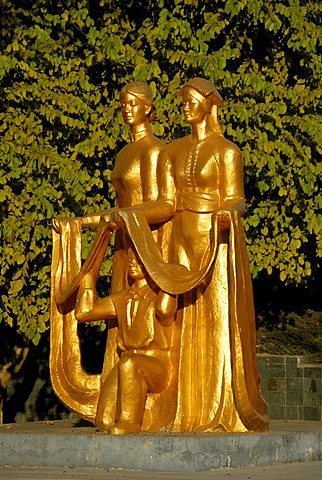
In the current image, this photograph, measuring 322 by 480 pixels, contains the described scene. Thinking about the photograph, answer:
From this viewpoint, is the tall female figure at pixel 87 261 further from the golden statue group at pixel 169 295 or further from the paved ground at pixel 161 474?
the paved ground at pixel 161 474

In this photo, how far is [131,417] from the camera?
14883 mm

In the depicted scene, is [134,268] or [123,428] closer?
[123,428]

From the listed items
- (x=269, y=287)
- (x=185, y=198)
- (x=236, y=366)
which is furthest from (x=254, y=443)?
(x=269, y=287)

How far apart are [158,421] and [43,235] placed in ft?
17.3

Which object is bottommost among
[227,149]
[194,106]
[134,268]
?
[134,268]

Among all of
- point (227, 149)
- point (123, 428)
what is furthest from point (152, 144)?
point (123, 428)

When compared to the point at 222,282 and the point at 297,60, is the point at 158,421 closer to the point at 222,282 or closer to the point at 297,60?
the point at 222,282

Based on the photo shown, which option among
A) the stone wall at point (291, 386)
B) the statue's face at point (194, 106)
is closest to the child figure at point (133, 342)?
the statue's face at point (194, 106)

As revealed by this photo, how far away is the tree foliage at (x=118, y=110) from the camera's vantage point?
20.1m

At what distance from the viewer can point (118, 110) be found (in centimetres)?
2020

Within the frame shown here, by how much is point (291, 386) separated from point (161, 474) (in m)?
8.80

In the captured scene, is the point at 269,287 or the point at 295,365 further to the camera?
the point at 269,287

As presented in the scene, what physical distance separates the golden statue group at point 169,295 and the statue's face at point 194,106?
12 mm

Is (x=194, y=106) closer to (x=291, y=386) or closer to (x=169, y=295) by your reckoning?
(x=169, y=295)
